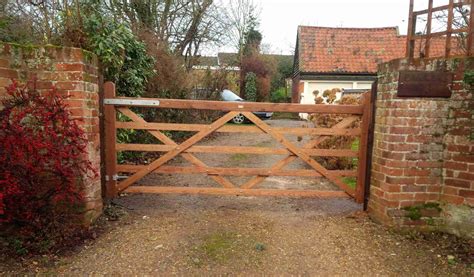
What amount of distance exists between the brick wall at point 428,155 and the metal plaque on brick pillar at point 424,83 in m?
0.05

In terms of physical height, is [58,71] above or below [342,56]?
below

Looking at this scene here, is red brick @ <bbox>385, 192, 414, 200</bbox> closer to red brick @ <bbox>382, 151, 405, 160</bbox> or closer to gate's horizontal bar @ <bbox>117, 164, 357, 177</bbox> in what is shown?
red brick @ <bbox>382, 151, 405, 160</bbox>

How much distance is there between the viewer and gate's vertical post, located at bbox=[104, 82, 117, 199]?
3715 millimetres

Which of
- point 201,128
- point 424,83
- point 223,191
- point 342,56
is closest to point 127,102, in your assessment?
point 201,128

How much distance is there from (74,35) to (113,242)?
261 centimetres

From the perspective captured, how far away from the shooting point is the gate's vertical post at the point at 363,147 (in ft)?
12.5

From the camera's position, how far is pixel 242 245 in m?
3.04

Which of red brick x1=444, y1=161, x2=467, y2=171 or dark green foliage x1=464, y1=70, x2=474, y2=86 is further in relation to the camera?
red brick x1=444, y1=161, x2=467, y2=171

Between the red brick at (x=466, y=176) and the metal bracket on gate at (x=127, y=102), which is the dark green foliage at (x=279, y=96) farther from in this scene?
the red brick at (x=466, y=176)

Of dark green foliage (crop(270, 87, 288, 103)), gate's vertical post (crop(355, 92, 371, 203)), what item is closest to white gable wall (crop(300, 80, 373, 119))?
dark green foliage (crop(270, 87, 288, 103))

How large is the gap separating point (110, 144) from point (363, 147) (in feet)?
10.6

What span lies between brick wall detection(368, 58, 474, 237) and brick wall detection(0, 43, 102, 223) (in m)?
3.33

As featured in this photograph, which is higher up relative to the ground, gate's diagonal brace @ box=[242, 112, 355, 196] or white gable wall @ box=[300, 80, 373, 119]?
white gable wall @ box=[300, 80, 373, 119]

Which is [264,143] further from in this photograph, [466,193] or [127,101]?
[466,193]
